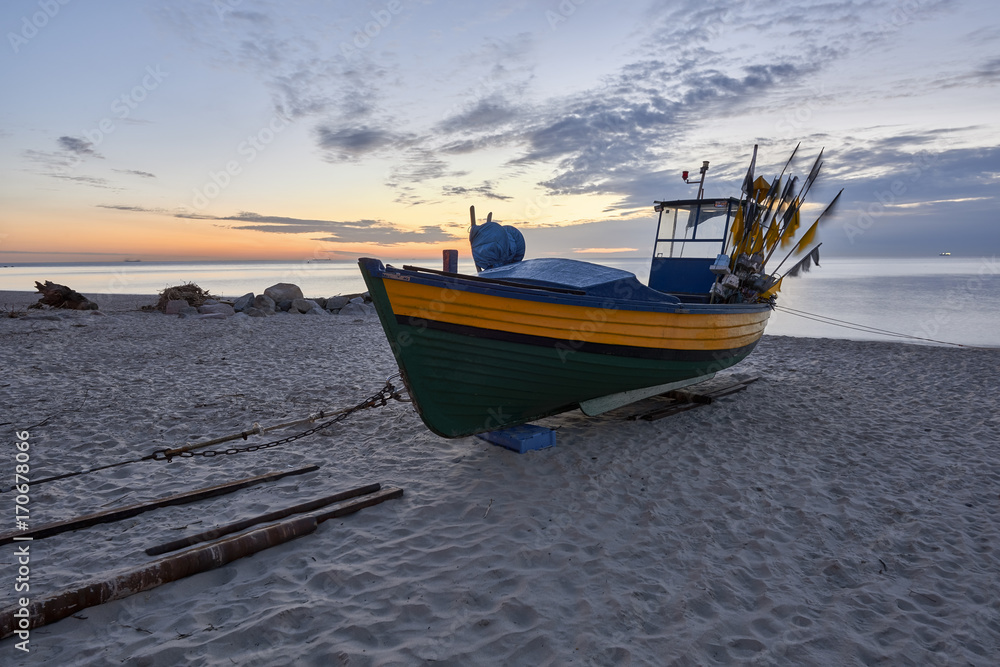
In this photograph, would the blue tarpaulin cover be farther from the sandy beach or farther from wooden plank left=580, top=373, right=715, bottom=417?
wooden plank left=580, top=373, right=715, bottom=417

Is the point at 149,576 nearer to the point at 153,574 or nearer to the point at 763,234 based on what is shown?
the point at 153,574

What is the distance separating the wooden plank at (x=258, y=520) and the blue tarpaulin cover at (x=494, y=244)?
416 centimetres

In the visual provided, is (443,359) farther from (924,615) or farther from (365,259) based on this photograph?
(924,615)

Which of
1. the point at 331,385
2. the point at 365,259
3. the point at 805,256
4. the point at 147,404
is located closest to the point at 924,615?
the point at 365,259

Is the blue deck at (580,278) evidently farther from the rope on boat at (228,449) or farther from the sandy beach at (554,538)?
the rope on boat at (228,449)

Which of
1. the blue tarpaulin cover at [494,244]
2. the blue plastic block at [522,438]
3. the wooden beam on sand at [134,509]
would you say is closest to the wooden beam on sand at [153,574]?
the wooden beam on sand at [134,509]

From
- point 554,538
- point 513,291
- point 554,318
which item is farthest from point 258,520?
point 554,318

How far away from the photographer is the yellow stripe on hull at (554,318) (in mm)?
4785

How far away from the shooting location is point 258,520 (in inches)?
161

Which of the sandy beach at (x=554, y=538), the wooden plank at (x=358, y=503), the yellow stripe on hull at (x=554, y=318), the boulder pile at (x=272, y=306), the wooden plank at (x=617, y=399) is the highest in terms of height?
the yellow stripe on hull at (x=554, y=318)

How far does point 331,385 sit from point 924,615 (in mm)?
8134

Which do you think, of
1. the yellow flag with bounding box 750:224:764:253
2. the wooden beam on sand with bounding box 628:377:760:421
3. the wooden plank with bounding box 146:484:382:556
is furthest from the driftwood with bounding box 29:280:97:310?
the yellow flag with bounding box 750:224:764:253

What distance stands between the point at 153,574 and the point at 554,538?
275 centimetres

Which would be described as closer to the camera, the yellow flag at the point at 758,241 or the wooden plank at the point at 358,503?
the wooden plank at the point at 358,503
